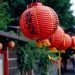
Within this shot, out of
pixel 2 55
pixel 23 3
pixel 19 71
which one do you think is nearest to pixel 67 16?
pixel 23 3

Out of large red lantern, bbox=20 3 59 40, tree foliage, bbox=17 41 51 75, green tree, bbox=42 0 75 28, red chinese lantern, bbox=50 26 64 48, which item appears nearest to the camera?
large red lantern, bbox=20 3 59 40

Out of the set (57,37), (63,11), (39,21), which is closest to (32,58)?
(57,37)

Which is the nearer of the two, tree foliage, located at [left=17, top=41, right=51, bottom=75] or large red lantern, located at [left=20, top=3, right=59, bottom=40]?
large red lantern, located at [left=20, top=3, right=59, bottom=40]

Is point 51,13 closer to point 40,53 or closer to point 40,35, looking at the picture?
point 40,35

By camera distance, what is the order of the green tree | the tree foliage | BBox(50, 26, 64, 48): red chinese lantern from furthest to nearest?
the green tree < BBox(50, 26, 64, 48): red chinese lantern < the tree foliage

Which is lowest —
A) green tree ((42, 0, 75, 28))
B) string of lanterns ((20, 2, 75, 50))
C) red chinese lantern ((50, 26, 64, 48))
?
red chinese lantern ((50, 26, 64, 48))

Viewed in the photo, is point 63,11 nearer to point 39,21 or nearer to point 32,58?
point 32,58

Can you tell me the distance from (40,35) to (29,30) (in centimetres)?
31

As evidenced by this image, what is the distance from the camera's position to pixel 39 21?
301 inches

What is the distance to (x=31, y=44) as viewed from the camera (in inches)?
436

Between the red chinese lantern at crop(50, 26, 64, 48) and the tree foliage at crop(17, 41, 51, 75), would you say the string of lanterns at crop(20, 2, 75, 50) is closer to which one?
the tree foliage at crop(17, 41, 51, 75)

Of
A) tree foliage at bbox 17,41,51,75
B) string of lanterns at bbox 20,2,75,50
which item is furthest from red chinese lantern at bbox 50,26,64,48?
string of lanterns at bbox 20,2,75,50

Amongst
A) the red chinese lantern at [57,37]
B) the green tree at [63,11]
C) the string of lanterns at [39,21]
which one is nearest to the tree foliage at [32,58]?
the red chinese lantern at [57,37]

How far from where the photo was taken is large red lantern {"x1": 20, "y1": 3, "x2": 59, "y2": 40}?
764 centimetres
